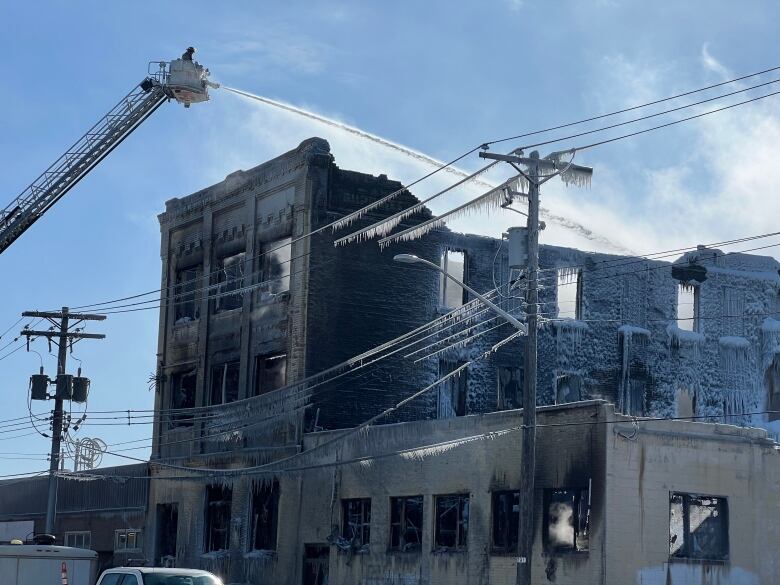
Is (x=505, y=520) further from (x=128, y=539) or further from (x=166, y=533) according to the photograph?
(x=128, y=539)

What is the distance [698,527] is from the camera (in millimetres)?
28781

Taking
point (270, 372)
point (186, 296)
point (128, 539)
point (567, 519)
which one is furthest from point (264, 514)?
point (567, 519)

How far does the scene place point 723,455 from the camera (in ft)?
96.1

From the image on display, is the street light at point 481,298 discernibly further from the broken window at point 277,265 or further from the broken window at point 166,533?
the broken window at point 166,533

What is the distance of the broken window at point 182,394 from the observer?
4834 centimetres

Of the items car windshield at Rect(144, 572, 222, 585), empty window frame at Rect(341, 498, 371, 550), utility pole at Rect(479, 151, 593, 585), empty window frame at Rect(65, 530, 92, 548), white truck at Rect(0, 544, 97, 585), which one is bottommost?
empty window frame at Rect(65, 530, 92, 548)

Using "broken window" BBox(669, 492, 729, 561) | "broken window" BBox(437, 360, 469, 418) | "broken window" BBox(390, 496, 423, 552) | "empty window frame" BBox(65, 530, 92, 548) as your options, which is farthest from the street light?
"empty window frame" BBox(65, 530, 92, 548)

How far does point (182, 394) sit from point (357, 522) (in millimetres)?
14980

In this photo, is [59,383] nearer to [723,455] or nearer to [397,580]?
[397,580]

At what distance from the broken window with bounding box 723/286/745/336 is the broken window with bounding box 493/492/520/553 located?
18.6 meters

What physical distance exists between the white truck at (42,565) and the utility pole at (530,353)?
1058 cm

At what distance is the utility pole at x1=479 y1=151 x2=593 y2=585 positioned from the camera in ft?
82.3

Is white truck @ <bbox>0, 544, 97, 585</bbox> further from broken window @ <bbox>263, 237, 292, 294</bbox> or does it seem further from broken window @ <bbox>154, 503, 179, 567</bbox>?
broken window @ <bbox>154, 503, 179, 567</bbox>

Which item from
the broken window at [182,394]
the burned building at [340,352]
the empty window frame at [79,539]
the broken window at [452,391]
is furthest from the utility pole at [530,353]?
the empty window frame at [79,539]
